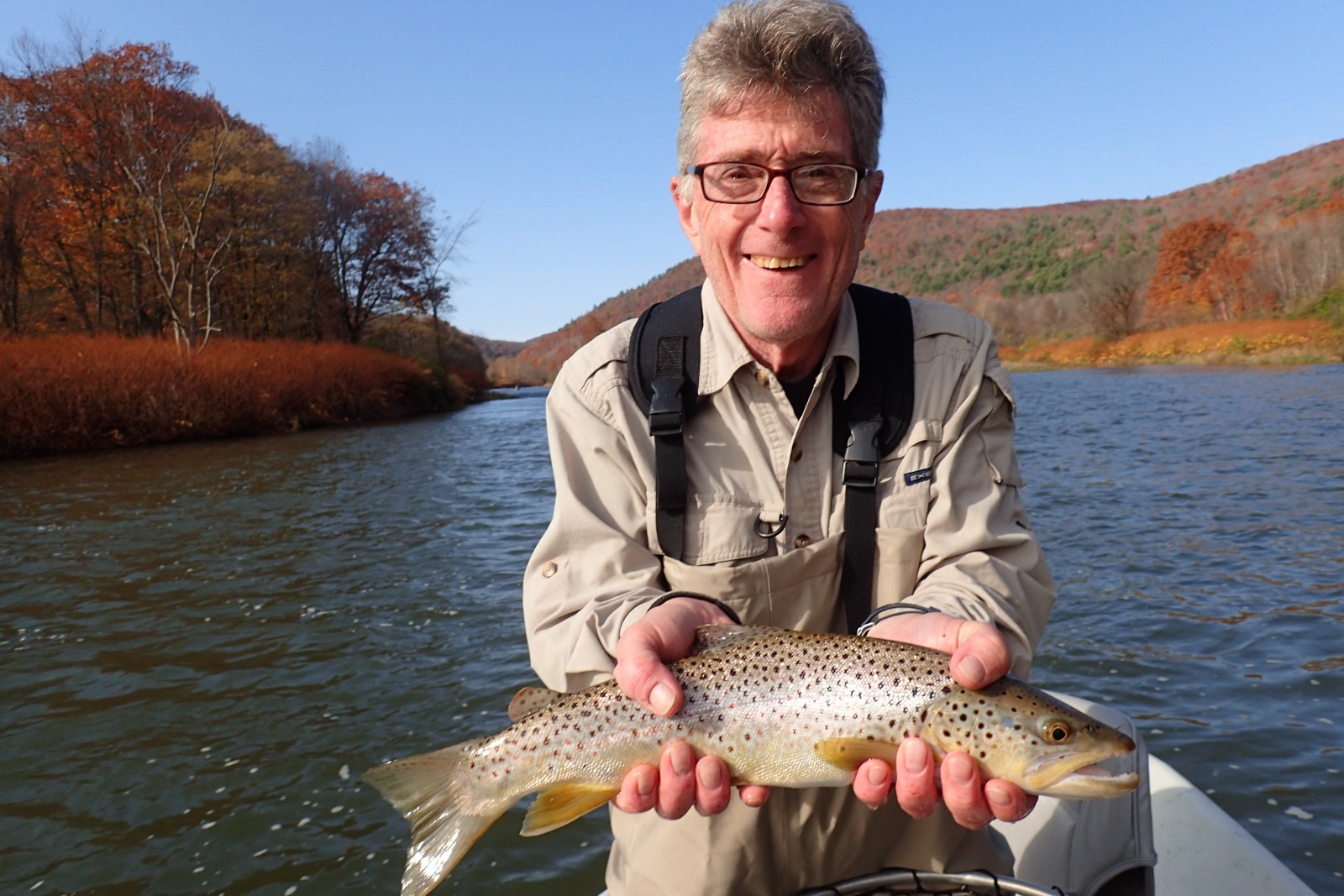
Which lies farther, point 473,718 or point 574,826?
point 473,718

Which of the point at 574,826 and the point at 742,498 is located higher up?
the point at 742,498

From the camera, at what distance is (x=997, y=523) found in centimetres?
261

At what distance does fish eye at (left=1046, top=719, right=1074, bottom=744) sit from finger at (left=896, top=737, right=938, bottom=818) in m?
0.27

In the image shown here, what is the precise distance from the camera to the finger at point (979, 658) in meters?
2.14

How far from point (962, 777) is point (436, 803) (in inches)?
52.1

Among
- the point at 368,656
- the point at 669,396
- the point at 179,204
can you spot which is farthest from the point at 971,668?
the point at 179,204

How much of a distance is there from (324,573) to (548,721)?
29.2 ft

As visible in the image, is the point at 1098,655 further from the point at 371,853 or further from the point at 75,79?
the point at 75,79

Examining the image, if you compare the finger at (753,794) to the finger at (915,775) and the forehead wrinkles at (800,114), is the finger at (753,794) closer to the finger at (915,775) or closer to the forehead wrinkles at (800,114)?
the finger at (915,775)

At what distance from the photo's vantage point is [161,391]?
25.0 metres

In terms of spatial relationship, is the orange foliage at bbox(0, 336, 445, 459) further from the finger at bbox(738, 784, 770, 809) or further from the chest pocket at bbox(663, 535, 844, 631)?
the finger at bbox(738, 784, 770, 809)

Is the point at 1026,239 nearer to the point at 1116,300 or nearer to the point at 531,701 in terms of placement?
the point at 1116,300

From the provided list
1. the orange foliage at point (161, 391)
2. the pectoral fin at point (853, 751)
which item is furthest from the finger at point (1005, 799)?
the orange foliage at point (161, 391)

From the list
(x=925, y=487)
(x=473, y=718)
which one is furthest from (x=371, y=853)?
(x=925, y=487)
